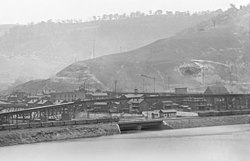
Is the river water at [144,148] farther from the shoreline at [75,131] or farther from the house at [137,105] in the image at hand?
the house at [137,105]

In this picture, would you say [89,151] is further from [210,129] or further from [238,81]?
[238,81]

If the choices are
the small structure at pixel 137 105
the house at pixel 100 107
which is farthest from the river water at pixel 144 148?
the house at pixel 100 107

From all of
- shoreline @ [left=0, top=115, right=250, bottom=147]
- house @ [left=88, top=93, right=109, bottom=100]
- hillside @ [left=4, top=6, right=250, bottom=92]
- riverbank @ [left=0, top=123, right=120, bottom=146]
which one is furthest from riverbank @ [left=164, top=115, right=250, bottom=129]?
hillside @ [left=4, top=6, right=250, bottom=92]

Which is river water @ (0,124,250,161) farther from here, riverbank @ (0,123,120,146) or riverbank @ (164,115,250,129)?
riverbank @ (164,115,250,129)

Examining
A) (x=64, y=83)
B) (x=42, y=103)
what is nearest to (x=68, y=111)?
(x=42, y=103)

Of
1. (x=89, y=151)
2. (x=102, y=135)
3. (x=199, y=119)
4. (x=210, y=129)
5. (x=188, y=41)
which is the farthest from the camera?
(x=188, y=41)
